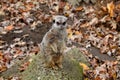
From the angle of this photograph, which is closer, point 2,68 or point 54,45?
point 54,45

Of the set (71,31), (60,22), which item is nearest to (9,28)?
(71,31)

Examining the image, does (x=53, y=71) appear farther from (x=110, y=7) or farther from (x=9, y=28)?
(x=9, y=28)

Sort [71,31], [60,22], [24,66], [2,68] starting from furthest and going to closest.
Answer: [71,31] < [2,68] < [24,66] < [60,22]

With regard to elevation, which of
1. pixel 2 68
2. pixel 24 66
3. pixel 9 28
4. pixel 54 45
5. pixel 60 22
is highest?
pixel 60 22

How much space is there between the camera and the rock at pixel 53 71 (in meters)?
7.34

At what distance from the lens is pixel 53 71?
7.36 metres

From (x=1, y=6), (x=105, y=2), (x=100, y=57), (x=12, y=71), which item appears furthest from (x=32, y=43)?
(x=1, y=6)

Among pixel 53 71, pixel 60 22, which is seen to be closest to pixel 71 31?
pixel 53 71

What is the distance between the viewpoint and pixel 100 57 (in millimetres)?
8562

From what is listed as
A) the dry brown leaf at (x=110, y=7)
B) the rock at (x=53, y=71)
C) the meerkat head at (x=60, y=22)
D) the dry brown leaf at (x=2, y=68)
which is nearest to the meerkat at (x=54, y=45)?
the meerkat head at (x=60, y=22)

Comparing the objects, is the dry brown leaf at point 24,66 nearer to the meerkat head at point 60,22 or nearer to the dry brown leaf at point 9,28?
the meerkat head at point 60,22

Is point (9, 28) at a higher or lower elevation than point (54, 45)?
lower

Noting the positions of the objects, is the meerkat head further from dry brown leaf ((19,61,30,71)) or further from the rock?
dry brown leaf ((19,61,30,71))

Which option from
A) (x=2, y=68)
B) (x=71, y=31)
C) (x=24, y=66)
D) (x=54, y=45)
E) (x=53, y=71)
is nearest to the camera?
(x=54, y=45)
